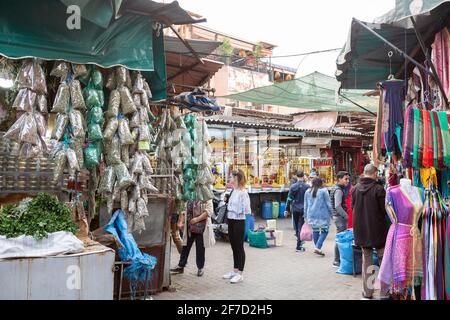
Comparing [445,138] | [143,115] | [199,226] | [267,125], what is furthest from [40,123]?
[267,125]

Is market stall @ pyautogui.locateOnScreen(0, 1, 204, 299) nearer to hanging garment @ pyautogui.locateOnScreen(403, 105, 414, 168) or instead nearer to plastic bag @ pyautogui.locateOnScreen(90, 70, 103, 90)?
plastic bag @ pyautogui.locateOnScreen(90, 70, 103, 90)

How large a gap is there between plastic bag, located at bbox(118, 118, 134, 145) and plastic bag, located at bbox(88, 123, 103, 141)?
0.22 m

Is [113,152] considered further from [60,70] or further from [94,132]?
[60,70]

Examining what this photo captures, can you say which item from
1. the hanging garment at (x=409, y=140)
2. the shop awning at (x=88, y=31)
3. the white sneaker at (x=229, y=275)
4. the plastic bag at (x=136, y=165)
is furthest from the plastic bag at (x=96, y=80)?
the white sneaker at (x=229, y=275)

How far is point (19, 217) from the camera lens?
3.86 m

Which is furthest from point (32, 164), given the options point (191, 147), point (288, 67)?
point (288, 67)

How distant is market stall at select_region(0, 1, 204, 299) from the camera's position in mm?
3917

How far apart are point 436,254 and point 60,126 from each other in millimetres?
3839

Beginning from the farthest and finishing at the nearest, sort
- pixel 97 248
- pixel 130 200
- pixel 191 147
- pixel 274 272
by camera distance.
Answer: pixel 274 272
pixel 191 147
pixel 130 200
pixel 97 248

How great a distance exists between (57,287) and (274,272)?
13.9 feet

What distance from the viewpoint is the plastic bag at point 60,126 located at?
4.00m

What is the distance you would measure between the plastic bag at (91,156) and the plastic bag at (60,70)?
76 cm

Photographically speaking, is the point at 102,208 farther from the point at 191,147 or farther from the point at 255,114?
the point at 255,114

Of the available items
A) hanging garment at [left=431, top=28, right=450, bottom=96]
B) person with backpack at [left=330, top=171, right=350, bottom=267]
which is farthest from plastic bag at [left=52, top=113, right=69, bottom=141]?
person with backpack at [left=330, top=171, right=350, bottom=267]
